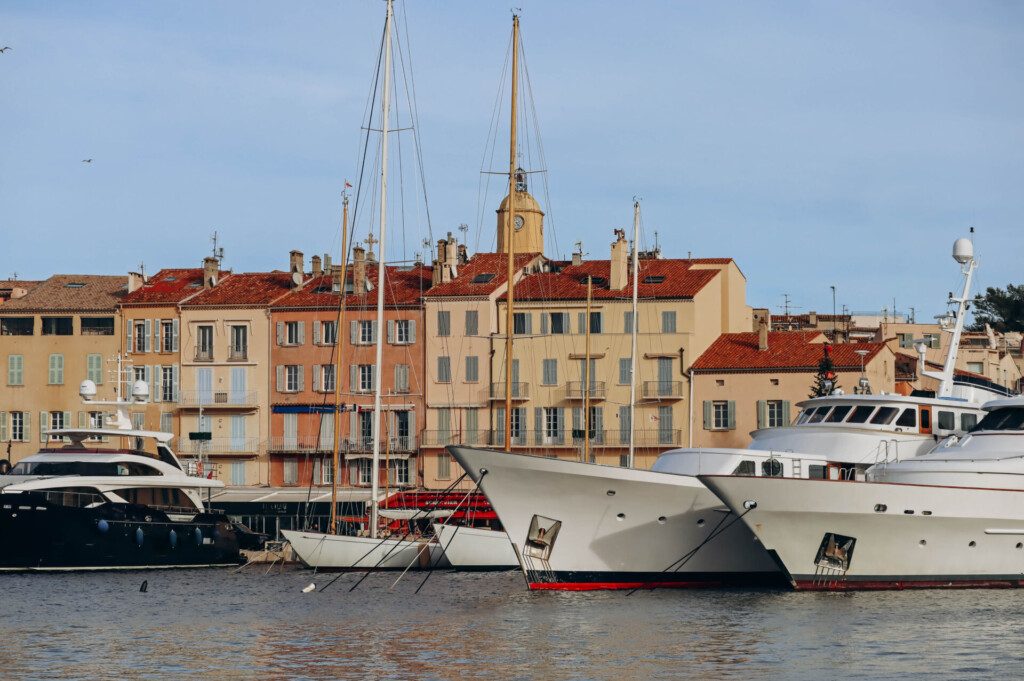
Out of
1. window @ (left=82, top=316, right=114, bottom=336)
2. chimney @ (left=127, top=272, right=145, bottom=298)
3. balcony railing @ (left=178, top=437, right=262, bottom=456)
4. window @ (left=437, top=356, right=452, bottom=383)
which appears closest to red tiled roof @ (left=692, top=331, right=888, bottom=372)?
window @ (left=437, top=356, right=452, bottom=383)

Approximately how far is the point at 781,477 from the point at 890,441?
5170 millimetres

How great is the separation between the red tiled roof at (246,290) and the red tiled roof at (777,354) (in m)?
21.8

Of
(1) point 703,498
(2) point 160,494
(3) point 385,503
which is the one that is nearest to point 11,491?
(2) point 160,494

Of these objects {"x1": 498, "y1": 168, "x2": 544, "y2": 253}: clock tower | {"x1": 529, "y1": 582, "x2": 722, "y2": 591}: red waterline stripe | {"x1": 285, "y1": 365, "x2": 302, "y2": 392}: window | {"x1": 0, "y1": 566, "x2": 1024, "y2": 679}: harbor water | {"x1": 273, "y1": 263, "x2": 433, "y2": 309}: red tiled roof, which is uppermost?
{"x1": 498, "y1": 168, "x2": 544, "y2": 253}: clock tower

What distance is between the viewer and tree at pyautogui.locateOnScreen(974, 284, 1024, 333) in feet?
361

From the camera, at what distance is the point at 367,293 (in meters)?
80.1

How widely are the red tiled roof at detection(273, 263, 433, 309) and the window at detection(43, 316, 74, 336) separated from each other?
11.0 metres

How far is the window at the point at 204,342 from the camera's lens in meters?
81.8

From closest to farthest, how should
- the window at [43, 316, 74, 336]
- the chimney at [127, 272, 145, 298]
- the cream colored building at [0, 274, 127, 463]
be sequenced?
the cream colored building at [0, 274, 127, 463], the window at [43, 316, 74, 336], the chimney at [127, 272, 145, 298]

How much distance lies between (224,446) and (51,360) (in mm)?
10535

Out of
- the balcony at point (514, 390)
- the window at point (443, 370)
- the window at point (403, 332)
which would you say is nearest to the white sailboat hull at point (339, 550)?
the balcony at point (514, 390)

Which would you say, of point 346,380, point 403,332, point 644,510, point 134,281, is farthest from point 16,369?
point 644,510

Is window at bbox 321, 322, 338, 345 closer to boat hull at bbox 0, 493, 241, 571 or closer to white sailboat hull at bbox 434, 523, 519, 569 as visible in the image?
boat hull at bbox 0, 493, 241, 571

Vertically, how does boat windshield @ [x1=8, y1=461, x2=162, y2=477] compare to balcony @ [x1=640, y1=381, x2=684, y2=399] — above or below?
below
